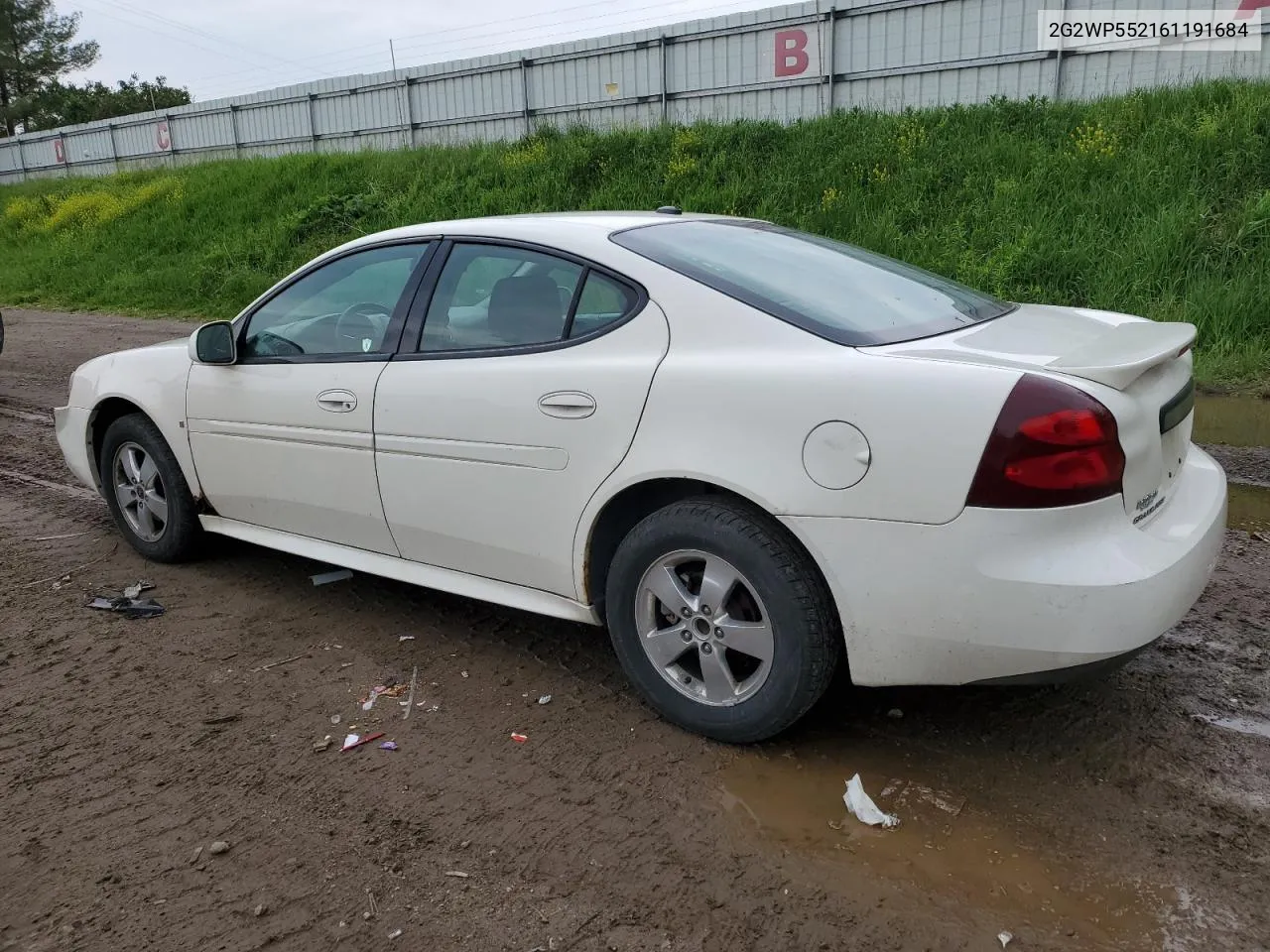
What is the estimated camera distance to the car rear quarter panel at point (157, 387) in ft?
14.4

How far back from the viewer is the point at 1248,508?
505cm

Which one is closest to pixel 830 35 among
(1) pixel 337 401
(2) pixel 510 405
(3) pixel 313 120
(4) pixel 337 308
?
(4) pixel 337 308

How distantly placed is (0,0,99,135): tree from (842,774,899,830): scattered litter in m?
58.1

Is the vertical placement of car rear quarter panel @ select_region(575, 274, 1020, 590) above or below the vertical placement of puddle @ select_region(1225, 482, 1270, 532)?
above

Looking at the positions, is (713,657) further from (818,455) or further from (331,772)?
(331,772)

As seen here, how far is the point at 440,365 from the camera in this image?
345 centimetres

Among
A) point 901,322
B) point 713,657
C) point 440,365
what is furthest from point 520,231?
point 713,657

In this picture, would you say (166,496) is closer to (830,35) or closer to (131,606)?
(131,606)

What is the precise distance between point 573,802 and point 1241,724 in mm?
2002

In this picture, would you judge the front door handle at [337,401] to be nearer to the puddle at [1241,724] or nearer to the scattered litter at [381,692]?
the scattered litter at [381,692]

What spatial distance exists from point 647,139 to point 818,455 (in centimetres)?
1376

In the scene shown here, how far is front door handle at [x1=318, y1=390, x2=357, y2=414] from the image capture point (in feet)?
12.0

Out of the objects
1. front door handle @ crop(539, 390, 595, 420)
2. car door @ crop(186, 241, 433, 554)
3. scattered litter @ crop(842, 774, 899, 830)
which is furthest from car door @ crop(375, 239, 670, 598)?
scattered litter @ crop(842, 774, 899, 830)

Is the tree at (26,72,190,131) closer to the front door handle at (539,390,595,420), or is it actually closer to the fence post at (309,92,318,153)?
the fence post at (309,92,318,153)
